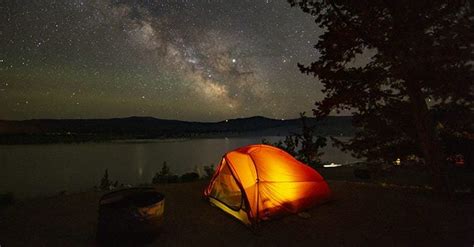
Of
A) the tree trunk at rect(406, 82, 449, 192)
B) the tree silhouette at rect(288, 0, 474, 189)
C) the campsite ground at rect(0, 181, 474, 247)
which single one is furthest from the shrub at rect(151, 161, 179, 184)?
the tree trunk at rect(406, 82, 449, 192)

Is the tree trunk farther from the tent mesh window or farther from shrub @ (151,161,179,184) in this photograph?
shrub @ (151,161,179,184)

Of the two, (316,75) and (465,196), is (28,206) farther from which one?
(465,196)

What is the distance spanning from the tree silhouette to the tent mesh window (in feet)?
11.2

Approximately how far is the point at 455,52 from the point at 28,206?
11.3 metres

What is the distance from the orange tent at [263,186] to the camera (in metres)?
5.91

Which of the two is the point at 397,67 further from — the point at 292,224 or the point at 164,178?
the point at 164,178

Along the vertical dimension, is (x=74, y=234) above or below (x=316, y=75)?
below

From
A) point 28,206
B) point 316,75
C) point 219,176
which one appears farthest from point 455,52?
point 28,206

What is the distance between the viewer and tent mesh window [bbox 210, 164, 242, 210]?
22.2 ft

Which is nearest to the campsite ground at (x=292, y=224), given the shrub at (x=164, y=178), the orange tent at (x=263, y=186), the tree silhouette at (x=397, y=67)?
the orange tent at (x=263, y=186)

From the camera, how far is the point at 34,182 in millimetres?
27984

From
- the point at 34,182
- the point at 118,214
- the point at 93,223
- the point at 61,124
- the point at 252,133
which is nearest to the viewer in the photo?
the point at 118,214

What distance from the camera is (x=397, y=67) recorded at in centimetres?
666

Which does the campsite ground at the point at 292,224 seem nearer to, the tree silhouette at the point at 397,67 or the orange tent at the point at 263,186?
the orange tent at the point at 263,186
